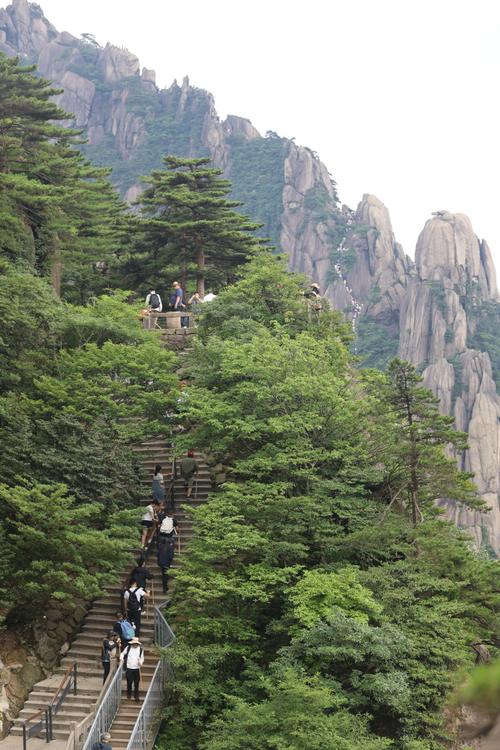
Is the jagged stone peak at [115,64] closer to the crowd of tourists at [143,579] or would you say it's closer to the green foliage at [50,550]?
the crowd of tourists at [143,579]

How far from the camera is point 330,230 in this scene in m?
101

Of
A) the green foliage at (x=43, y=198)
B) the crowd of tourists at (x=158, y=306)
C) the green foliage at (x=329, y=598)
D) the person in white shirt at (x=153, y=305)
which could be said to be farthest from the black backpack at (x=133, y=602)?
the green foliage at (x=43, y=198)

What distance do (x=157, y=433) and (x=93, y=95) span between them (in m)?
110

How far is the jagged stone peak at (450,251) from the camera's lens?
81625mm

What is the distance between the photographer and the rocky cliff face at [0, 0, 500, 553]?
73125mm

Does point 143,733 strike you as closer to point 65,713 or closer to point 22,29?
point 65,713

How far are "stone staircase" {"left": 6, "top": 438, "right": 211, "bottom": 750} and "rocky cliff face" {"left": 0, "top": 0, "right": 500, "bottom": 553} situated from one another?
3080cm

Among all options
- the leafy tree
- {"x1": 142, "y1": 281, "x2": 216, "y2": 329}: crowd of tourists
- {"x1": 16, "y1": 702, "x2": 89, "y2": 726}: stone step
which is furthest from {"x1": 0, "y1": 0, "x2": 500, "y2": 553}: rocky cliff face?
the leafy tree

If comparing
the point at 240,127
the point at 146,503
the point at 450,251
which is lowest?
the point at 146,503

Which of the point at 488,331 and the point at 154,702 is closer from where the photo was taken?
the point at 154,702

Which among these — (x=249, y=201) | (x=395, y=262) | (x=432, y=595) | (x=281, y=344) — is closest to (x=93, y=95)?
(x=249, y=201)

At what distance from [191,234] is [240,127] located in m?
88.7

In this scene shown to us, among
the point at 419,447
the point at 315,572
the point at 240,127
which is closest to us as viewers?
the point at 315,572

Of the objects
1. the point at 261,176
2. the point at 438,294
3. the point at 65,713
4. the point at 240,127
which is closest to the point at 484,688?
the point at 65,713
